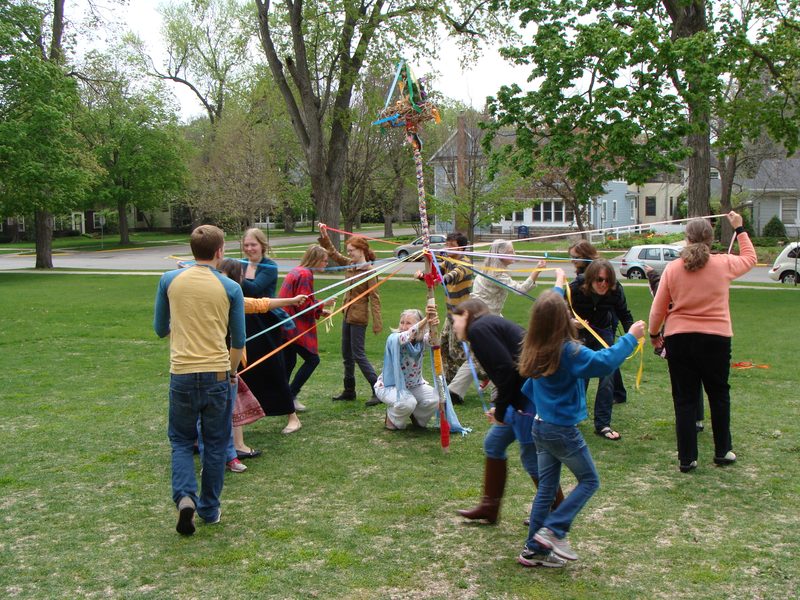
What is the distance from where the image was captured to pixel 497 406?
459 cm

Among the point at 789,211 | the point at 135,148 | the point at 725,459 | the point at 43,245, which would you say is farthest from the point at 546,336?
the point at 135,148

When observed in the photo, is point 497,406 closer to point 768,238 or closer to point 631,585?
point 631,585

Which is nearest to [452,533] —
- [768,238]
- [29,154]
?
[29,154]

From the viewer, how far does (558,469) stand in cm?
426

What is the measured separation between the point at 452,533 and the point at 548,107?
15175 mm

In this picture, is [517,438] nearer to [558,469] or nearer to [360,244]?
[558,469]

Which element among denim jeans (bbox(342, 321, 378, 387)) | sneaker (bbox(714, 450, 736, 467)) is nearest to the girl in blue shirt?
sneaker (bbox(714, 450, 736, 467))

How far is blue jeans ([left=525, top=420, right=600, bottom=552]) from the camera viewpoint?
4.13 metres

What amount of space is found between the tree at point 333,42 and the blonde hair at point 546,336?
63.0ft

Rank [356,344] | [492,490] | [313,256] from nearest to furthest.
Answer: [492,490], [313,256], [356,344]

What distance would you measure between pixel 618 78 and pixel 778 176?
31921 mm

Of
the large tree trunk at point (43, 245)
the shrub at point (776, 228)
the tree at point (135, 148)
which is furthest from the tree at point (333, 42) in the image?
the tree at point (135, 148)

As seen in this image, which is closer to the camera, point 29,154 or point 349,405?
point 349,405

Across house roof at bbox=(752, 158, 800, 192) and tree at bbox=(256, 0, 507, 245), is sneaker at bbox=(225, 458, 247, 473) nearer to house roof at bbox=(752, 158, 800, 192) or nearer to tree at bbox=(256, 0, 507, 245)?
tree at bbox=(256, 0, 507, 245)
